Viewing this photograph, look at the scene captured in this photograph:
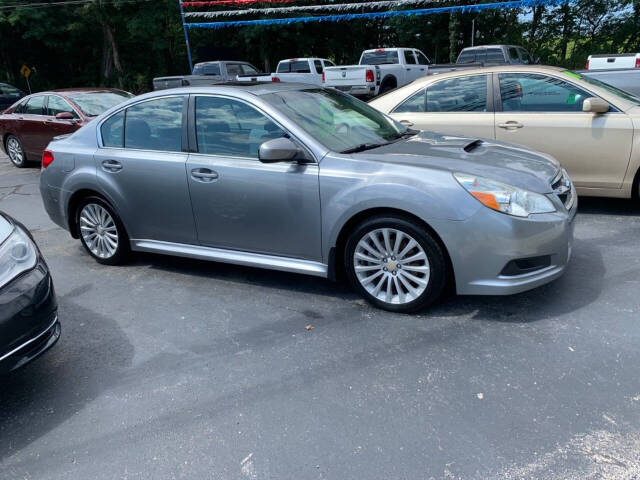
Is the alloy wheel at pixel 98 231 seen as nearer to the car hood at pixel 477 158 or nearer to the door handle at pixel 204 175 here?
the door handle at pixel 204 175

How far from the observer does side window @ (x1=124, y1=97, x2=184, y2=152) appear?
179 inches

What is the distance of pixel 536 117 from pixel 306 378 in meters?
4.23

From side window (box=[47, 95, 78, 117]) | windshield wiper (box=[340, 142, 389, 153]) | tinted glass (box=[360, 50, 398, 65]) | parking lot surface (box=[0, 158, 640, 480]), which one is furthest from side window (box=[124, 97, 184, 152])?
tinted glass (box=[360, 50, 398, 65])

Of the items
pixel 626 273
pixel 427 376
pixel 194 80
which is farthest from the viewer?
pixel 194 80

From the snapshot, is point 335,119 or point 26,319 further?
point 335,119

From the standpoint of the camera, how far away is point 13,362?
9.48 feet

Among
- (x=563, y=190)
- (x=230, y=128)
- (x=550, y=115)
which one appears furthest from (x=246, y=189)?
(x=550, y=115)

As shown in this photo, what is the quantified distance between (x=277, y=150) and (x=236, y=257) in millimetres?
1015

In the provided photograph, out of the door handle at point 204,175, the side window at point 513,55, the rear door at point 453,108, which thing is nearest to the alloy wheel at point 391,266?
the door handle at point 204,175

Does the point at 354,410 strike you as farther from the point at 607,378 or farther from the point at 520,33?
the point at 520,33

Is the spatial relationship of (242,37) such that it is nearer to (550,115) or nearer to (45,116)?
(45,116)

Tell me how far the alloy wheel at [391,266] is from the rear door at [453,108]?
2.89 m

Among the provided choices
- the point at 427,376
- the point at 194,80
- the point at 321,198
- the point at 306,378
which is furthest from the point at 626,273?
the point at 194,80

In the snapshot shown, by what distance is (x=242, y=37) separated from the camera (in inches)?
1335
